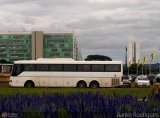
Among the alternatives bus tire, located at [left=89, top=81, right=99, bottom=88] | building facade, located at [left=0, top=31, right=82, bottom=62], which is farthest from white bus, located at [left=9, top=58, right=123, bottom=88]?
building facade, located at [left=0, top=31, right=82, bottom=62]

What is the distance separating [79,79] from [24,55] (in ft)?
355

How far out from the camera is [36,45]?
145625mm

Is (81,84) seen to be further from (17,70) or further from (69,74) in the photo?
(17,70)

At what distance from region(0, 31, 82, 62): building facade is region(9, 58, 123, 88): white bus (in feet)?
330

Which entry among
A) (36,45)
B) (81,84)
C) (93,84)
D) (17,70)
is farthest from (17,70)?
(36,45)

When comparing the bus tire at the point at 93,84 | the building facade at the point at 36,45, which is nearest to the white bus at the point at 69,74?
the bus tire at the point at 93,84

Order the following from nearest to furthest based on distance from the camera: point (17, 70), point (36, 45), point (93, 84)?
point (93, 84), point (17, 70), point (36, 45)

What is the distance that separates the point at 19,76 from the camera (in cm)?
4456

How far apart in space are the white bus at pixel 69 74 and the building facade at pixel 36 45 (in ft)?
330

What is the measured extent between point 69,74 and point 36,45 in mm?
102125

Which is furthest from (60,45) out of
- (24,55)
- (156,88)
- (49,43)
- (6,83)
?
(156,88)

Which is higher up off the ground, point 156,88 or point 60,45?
point 60,45

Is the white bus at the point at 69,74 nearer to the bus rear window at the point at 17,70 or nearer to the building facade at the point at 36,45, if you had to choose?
the bus rear window at the point at 17,70

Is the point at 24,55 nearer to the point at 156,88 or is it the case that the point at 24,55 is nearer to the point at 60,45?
the point at 60,45
